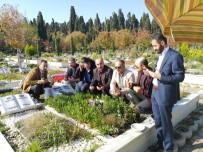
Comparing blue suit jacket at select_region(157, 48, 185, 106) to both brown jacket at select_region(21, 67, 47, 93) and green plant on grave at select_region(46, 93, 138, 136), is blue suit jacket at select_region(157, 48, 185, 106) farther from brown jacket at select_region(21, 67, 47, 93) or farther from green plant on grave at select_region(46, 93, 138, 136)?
brown jacket at select_region(21, 67, 47, 93)

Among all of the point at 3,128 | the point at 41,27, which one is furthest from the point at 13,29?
the point at 41,27

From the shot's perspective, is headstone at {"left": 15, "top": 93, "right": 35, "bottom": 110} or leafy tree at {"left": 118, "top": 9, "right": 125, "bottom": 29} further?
leafy tree at {"left": 118, "top": 9, "right": 125, "bottom": 29}

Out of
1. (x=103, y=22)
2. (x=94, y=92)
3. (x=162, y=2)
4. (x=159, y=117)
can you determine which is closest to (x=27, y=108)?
(x=94, y=92)

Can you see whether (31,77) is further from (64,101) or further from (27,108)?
(64,101)

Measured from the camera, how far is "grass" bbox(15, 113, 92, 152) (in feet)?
12.9

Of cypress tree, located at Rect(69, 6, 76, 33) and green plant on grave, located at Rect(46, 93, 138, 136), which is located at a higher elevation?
cypress tree, located at Rect(69, 6, 76, 33)

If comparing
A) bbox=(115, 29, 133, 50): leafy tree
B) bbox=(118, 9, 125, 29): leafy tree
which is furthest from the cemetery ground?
bbox=(118, 9, 125, 29): leafy tree

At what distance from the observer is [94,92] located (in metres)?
6.45

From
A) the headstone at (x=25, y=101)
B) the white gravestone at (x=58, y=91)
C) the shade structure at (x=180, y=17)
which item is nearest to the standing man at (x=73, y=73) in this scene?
the white gravestone at (x=58, y=91)

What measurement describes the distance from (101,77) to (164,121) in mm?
2717

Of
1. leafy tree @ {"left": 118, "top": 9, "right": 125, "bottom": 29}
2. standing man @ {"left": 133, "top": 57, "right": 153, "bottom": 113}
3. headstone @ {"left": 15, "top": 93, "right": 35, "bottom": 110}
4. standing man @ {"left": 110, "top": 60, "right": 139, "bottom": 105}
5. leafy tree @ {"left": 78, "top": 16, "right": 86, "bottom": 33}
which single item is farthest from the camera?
leafy tree @ {"left": 118, "top": 9, "right": 125, "bottom": 29}

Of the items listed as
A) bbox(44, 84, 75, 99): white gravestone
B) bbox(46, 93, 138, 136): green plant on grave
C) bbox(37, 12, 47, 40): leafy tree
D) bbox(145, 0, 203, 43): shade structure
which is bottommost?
bbox(46, 93, 138, 136): green plant on grave

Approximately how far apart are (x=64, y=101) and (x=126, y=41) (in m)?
29.6

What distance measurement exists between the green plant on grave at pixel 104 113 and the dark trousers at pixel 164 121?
817mm
